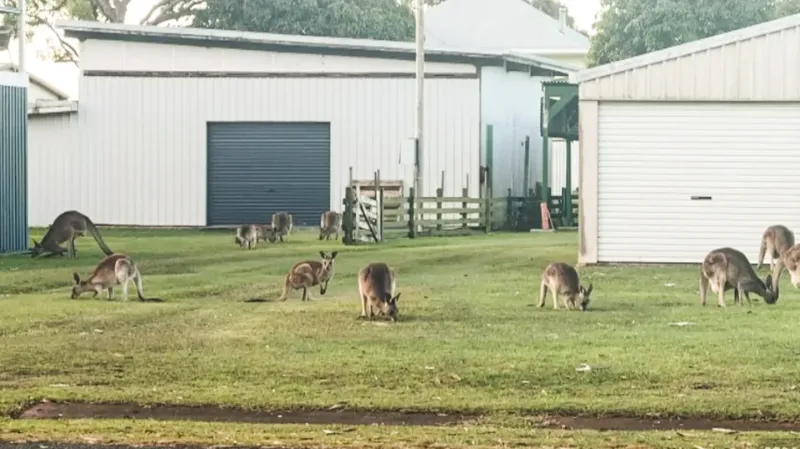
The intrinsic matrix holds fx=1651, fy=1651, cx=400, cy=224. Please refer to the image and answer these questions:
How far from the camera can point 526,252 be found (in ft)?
115

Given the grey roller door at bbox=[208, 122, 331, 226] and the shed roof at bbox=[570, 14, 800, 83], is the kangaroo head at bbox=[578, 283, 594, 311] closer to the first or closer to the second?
the shed roof at bbox=[570, 14, 800, 83]

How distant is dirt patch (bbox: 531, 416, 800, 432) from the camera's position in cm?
1287

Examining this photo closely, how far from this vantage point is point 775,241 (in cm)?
2762

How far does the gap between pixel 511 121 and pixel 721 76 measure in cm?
2177

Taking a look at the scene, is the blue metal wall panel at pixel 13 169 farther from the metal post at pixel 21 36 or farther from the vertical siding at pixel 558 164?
the vertical siding at pixel 558 164

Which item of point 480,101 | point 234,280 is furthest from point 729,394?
point 480,101

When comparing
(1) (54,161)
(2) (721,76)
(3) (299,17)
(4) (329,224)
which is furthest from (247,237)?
(3) (299,17)

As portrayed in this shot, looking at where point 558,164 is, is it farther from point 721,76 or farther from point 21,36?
point 721,76

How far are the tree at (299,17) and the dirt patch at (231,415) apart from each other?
54.4 m

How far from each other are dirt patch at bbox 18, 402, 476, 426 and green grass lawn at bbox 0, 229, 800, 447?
210 mm

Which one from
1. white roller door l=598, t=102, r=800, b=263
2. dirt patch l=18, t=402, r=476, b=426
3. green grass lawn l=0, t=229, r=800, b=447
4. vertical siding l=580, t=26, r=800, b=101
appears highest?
vertical siding l=580, t=26, r=800, b=101

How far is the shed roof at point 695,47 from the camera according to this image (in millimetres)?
29469

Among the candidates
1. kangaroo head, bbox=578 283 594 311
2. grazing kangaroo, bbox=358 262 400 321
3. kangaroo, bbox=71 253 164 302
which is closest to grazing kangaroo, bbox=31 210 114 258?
kangaroo, bbox=71 253 164 302

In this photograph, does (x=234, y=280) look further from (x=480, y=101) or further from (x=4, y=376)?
(x=480, y=101)
